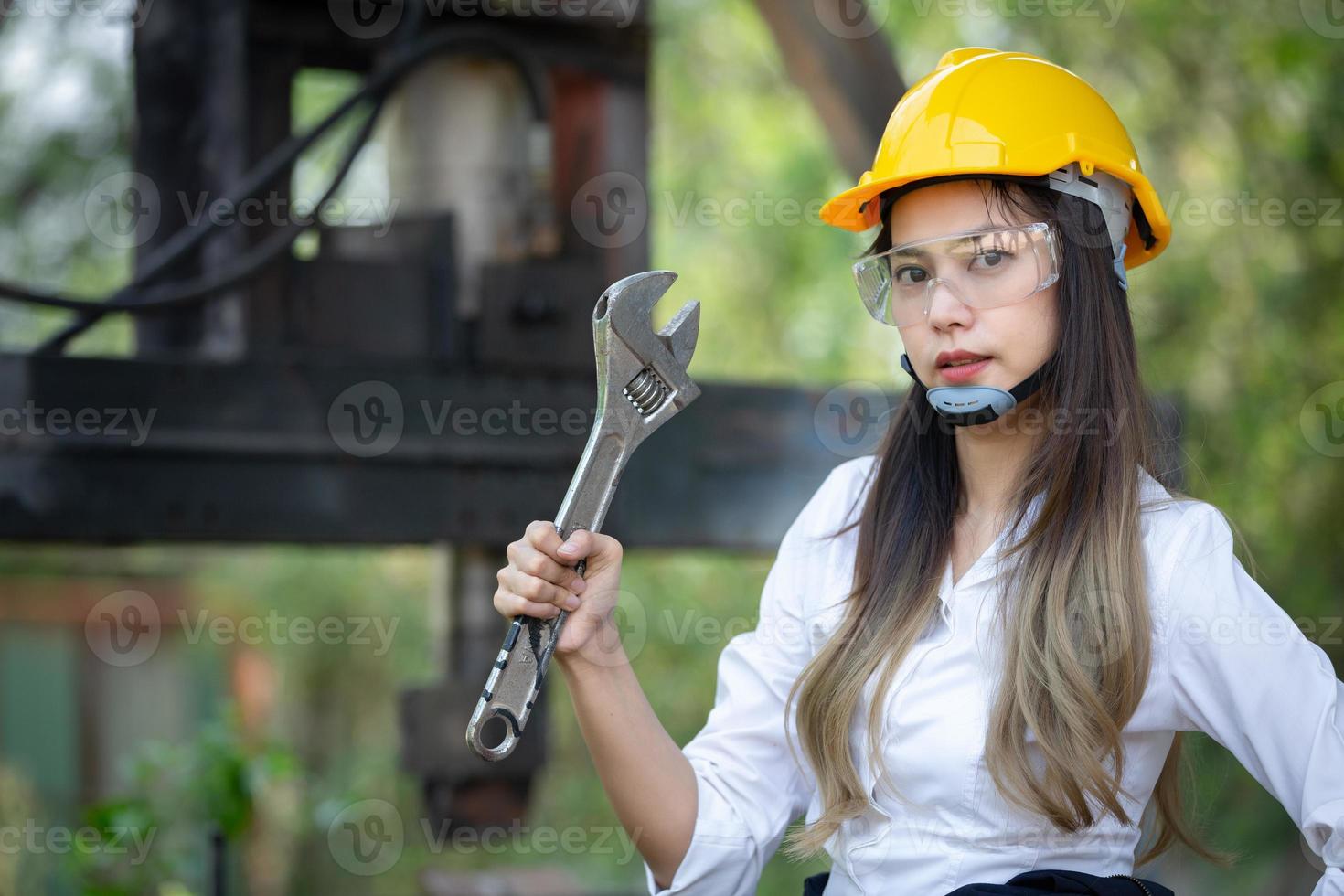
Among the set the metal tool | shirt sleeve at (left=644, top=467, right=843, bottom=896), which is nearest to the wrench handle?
the metal tool

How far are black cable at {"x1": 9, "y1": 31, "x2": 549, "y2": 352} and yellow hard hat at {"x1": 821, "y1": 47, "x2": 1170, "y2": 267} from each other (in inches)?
47.5

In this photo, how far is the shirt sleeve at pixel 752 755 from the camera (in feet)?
5.26

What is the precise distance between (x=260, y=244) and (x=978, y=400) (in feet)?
5.36

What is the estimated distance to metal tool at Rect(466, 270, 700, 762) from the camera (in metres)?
1.39

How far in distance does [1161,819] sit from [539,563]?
33.5 inches

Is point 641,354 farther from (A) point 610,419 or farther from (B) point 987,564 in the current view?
(B) point 987,564

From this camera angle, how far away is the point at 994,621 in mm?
1489

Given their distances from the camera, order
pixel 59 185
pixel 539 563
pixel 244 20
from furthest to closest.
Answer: pixel 59 185
pixel 244 20
pixel 539 563

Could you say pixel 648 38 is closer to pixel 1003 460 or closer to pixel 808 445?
pixel 808 445

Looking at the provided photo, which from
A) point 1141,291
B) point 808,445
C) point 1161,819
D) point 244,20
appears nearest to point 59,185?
point 244,20

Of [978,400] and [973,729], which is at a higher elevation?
[978,400]

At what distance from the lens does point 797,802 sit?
1.71 meters

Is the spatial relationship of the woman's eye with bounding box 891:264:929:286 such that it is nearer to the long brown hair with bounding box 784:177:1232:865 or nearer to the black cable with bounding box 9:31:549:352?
the long brown hair with bounding box 784:177:1232:865

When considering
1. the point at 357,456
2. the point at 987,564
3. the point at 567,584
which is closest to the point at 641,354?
the point at 567,584
